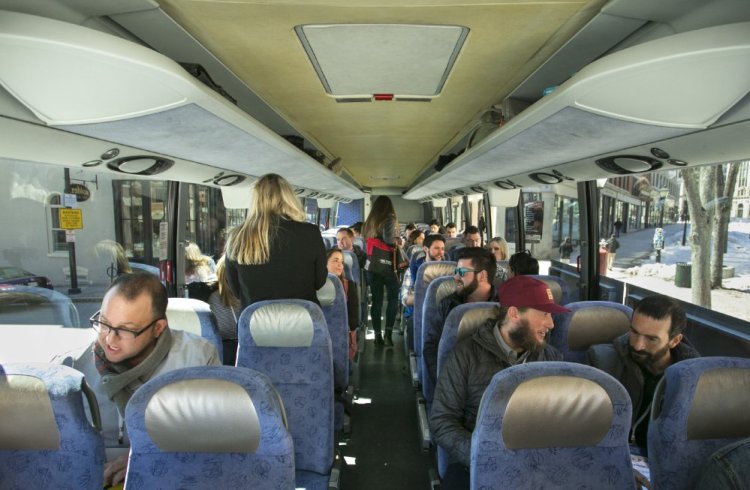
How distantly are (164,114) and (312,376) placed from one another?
165 centimetres

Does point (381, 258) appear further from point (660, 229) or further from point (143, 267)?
point (660, 229)

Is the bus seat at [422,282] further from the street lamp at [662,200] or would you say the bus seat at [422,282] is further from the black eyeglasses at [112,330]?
the black eyeglasses at [112,330]

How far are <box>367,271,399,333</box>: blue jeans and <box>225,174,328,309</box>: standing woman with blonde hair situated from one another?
372 cm

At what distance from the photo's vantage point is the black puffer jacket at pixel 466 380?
2.45 metres

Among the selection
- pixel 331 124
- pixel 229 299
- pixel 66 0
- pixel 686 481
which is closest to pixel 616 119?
pixel 686 481

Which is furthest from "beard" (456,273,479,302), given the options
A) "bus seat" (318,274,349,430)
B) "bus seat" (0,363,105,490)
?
"bus seat" (0,363,105,490)

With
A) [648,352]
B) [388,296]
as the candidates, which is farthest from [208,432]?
[388,296]

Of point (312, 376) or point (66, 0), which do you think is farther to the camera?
point (312, 376)

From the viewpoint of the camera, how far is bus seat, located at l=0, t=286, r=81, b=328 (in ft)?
10.3

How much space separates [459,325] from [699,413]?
4.13ft

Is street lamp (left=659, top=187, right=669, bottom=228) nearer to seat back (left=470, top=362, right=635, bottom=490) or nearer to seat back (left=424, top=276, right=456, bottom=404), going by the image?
seat back (left=424, top=276, right=456, bottom=404)

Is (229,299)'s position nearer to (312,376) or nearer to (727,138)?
(312,376)

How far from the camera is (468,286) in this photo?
3.78 metres

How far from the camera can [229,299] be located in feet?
12.3
